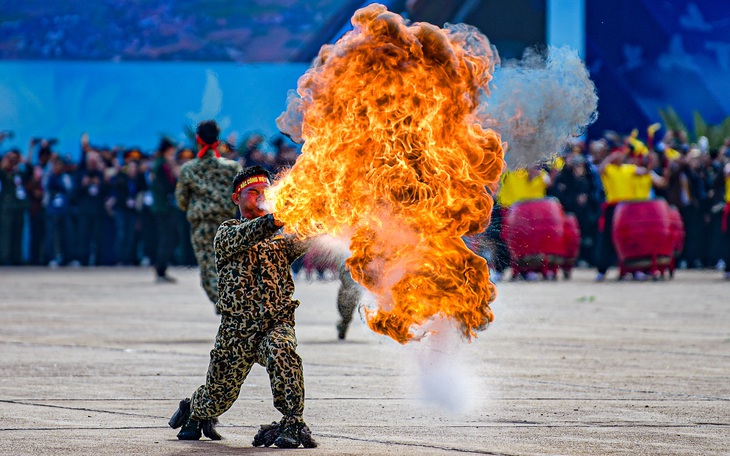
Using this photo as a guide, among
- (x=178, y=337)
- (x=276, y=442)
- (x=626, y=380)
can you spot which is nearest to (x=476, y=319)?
(x=276, y=442)

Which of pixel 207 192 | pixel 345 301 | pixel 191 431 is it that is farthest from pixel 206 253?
pixel 191 431

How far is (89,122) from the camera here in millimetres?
29234

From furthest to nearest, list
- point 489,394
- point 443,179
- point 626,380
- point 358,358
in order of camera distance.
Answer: point 358,358
point 626,380
point 489,394
point 443,179

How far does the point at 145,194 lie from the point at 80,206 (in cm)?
157

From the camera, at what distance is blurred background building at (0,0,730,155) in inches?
1141

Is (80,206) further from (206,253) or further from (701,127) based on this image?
(206,253)

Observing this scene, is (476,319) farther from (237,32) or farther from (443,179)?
(237,32)

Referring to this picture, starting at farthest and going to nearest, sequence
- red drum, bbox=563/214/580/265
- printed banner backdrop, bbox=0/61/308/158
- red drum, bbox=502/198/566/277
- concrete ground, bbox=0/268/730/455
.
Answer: printed banner backdrop, bbox=0/61/308/158
red drum, bbox=563/214/580/265
red drum, bbox=502/198/566/277
concrete ground, bbox=0/268/730/455

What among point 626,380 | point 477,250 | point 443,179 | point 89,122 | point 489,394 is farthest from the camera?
point 89,122

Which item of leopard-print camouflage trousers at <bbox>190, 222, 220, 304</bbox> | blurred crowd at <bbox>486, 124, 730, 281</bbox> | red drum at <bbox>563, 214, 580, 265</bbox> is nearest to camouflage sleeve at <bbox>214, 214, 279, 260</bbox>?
leopard-print camouflage trousers at <bbox>190, 222, 220, 304</bbox>

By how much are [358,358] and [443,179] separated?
15.9 feet

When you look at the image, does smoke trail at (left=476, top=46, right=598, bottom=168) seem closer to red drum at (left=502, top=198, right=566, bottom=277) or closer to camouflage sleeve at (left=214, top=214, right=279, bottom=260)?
camouflage sleeve at (left=214, top=214, right=279, bottom=260)

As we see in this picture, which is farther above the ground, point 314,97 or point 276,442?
point 314,97

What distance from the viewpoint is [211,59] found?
1171 inches
